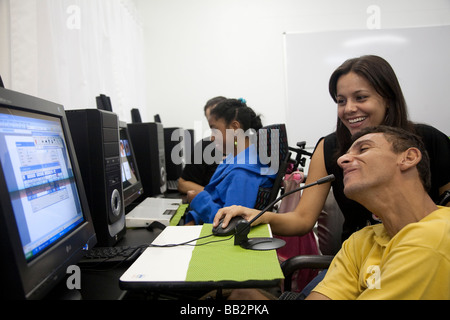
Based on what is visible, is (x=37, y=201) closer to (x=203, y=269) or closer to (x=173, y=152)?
(x=203, y=269)

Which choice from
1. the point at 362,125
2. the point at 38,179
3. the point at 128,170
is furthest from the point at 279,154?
the point at 38,179

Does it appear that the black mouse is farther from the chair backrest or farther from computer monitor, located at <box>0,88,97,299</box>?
the chair backrest

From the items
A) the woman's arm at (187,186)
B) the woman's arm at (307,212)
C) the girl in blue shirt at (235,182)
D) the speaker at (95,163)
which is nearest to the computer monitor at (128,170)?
the girl in blue shirt at (235,182)

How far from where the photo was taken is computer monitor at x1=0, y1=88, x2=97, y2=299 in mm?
525

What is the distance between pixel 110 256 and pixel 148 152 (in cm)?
116

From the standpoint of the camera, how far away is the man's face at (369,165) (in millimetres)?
841

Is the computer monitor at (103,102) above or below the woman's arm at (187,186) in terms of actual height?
above

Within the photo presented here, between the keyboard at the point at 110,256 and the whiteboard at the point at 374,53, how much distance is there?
2.94 metres

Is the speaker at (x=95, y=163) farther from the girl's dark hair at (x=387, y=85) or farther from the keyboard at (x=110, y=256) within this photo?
the girl's dark hair at (x=387, y=85)

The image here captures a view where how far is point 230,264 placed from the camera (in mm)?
723

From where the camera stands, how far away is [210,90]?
11.8 feet

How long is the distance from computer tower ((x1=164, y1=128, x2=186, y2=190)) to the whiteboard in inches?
59.4

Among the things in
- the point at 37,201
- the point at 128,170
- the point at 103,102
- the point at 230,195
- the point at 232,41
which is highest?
the point at 232,41
